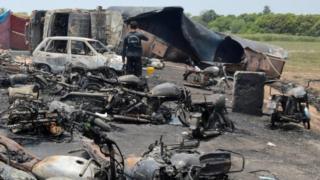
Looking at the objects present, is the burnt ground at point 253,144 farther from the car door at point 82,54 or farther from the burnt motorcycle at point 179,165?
the car door at point 82,54

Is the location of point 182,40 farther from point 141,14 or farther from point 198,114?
point 198,114

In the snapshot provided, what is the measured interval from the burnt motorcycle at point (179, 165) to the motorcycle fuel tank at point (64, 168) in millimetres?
604

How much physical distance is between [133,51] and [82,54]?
3.44 m

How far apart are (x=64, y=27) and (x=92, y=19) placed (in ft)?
4.75

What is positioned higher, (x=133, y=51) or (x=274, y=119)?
(x=133, y=51)

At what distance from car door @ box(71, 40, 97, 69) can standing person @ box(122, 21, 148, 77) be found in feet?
7.49

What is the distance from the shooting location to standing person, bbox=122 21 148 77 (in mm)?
17047

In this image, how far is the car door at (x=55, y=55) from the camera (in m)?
20.1

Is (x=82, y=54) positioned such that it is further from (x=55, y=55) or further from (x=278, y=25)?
(x=278, y=25)

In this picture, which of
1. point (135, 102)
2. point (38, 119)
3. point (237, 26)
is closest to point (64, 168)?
point (38, 119)

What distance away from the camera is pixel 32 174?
7387mm

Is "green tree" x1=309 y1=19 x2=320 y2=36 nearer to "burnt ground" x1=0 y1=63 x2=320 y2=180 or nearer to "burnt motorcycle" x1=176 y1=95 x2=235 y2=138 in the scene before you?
"burnt ground" x1=0 y1=63 x2=320 y2=180

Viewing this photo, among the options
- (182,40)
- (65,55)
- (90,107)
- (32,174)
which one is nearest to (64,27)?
Result: (182,40)

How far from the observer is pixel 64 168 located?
733 cm
